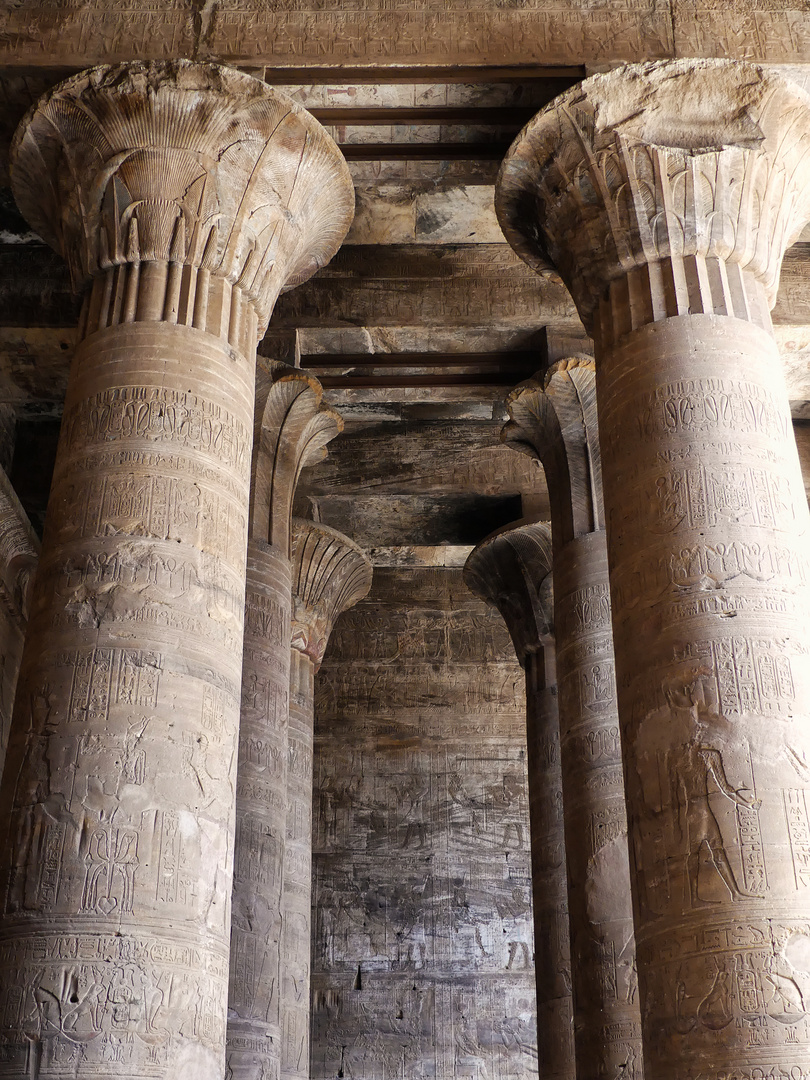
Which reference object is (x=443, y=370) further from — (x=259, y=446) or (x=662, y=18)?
(x=662, y=18)

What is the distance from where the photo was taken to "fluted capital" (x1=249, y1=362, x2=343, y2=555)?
1055 centimetres

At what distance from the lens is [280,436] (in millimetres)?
10781

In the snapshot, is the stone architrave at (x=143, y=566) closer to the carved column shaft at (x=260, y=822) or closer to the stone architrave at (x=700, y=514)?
the stone architrave at (x=700, y=514)

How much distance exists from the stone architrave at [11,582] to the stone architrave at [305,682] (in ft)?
9.68

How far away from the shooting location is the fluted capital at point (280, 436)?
1055cm

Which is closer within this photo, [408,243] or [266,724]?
[266,724]

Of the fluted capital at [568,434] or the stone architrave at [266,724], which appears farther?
the fluted capital at [568,434]

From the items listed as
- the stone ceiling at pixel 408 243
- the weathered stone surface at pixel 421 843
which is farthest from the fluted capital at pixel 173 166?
the weathered stone surface at pixel 421 843

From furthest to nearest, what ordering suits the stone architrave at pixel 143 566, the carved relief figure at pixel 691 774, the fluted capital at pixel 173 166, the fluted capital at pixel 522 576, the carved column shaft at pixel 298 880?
the fluted capital at pixel 522 576 < the carved column shaft at pixel 298 880 < the fluted capital at pixel 173 166 < the carved relief figure at pixel 691 774 < the stone architrave at pixel 143 566

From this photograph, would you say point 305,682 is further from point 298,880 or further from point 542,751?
point 542,751

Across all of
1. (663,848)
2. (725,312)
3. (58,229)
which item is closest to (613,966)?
(663,848)

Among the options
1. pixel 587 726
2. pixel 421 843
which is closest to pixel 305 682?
pixel 421 843

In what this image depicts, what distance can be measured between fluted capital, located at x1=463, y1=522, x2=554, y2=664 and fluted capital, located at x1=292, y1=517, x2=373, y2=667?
1363 millimetres

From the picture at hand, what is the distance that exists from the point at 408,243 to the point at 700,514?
5.35m
